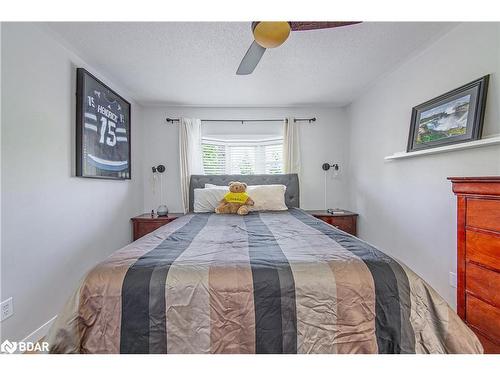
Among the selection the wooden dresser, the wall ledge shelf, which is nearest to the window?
the wall ledge shelf

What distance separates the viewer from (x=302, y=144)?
13.3 ft

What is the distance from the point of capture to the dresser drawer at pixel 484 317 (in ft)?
4.26

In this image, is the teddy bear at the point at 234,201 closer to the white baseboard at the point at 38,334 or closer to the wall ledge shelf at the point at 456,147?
the wall ledge shelf at the point at 456,147

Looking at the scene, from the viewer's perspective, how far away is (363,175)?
142 inches

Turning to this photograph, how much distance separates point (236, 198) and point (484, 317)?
237 cm

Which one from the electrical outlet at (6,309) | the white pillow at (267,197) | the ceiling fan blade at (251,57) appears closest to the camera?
the electrical outlet at (6,309)

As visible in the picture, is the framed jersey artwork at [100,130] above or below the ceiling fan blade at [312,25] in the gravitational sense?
below

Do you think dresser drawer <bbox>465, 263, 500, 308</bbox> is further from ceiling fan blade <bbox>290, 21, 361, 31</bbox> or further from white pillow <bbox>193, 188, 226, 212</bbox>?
white pillow <bbox>193, 188, 226, 212</bbox>

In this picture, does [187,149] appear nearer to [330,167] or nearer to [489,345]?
[330,167]

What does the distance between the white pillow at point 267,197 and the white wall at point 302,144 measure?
81 centimetres

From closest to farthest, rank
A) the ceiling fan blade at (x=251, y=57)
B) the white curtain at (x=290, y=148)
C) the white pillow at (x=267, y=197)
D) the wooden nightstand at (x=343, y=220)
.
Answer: the ceiling fan blade at (x=251, y=57) → the white pillow at (x=267, y=197) → the wooden nightstand at (x=343, y=220) → the white curtain at (x=290, y=148)

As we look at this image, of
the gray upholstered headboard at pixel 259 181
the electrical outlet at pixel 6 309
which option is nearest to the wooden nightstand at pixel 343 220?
the gray upholstered headboard at pixel 259 181
